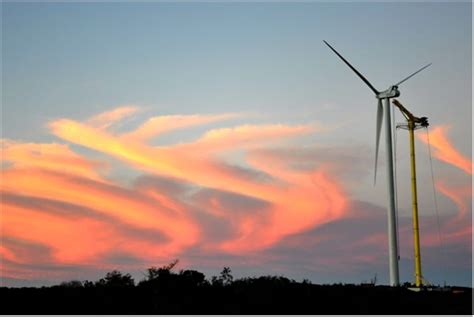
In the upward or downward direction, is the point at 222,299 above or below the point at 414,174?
below

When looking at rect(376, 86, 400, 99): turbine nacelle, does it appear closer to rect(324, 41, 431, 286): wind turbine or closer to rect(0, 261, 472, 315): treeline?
rect(324, 41, 431, 286): wind turbine

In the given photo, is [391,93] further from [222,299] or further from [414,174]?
[222,299]

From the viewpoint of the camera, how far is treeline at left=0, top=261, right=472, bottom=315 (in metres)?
45.9

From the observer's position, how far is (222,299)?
160 feet

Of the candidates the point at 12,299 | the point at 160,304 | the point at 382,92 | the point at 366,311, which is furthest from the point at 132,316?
the point at 382,92

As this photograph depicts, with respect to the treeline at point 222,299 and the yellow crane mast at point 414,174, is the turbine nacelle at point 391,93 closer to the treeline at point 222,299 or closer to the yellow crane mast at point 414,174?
the yellow crane mast at point 414,174

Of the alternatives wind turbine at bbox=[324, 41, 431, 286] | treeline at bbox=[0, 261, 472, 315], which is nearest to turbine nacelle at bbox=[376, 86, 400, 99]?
wind turbine at bbox=[324, 41, 431, 286]

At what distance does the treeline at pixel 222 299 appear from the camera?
151 feet

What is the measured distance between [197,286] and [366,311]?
13.5m

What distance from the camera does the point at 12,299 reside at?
4841 centimetres

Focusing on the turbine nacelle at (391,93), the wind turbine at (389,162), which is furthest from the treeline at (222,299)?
the turbine nacelle at (391,93)

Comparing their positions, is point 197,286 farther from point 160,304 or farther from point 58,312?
point 58,312

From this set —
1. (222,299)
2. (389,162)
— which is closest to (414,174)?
(389,162)

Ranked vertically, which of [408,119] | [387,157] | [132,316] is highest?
[408,119]
